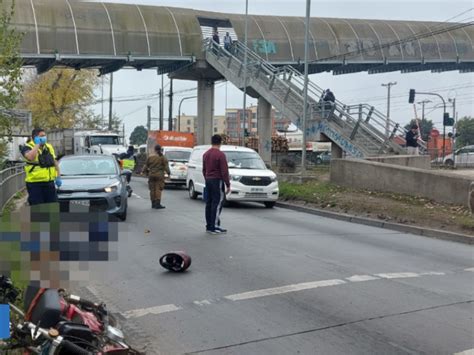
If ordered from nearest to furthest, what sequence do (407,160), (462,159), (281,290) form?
(281,290), (407,160), (462,159)

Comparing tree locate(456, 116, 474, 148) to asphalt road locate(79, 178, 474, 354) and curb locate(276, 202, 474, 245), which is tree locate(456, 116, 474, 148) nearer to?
curb locate(276, 202, 474, 245)

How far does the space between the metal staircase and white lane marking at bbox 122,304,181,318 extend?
19.1 metres

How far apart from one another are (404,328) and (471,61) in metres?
43.2

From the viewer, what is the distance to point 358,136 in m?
25.7

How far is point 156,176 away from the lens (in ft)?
53.4

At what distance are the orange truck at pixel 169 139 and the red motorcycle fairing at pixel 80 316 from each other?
33021 mm

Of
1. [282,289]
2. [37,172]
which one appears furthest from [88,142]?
[282,289]

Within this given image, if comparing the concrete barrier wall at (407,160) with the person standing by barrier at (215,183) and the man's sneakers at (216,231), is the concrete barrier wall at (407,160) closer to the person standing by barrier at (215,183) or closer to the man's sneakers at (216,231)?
the person standing by barrier at (215,183)

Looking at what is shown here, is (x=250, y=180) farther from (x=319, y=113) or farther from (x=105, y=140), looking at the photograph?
(x=105, y=140)

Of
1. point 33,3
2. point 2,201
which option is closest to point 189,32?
point 33,3

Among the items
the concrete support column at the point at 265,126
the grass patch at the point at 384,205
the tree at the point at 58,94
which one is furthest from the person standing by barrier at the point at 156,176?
the tree at the point at 58,94

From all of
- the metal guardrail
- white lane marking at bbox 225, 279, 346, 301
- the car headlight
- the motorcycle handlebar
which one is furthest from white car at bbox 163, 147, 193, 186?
the motorcycle handlebar

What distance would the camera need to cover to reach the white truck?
37094mm

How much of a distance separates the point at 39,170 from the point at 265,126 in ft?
87.7
